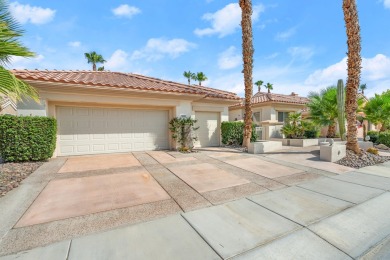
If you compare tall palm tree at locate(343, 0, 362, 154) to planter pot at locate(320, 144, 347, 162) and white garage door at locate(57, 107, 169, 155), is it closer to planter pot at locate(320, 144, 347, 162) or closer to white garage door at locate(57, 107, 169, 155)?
planter pot at locate(320, 144, 347, 162)

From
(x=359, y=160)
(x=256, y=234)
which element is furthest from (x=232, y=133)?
(x=256, y=234)

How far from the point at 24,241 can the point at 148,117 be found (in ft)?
26.9

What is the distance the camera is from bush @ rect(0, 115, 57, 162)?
6633 millimetres

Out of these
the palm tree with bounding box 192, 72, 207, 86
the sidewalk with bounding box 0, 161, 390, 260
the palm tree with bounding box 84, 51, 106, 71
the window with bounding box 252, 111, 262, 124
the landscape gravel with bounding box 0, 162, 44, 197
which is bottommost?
the sidewalk with bounding box 0, 161, 390, 260

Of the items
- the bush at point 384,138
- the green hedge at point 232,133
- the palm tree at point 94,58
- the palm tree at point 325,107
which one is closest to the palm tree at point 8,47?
the green hedge at point 232,133

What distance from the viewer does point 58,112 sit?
342 inches

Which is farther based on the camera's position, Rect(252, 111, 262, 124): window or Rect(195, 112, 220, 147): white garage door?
Rect(252, 111, 262, 124): window

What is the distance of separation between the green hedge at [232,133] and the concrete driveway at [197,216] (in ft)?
21.9

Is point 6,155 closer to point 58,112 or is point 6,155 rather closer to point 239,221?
point 58,112

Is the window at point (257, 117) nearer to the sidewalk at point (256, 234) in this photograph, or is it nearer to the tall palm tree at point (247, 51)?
the tall palm tree at point (247, 51)

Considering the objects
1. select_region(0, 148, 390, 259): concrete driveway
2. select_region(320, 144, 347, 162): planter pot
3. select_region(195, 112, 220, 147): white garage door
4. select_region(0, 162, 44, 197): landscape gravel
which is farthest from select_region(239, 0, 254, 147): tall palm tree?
select_region(0, 162, 44, 197): landscape gravel

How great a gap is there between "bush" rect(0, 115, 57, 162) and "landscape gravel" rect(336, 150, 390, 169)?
11.7m

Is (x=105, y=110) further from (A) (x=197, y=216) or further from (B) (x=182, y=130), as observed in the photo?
(A) (x=197, y=216)

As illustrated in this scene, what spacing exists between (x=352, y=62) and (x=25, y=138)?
13883 millimetres
